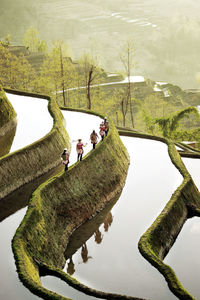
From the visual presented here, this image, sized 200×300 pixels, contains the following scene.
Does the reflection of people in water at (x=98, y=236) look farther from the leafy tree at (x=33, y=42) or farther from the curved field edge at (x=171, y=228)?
the leafy tree at (x=33, y=42)

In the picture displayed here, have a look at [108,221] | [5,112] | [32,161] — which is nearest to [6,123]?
[5,112]

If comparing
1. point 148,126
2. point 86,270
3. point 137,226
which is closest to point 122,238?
point 137,226

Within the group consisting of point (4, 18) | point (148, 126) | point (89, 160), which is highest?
point (4, 18)

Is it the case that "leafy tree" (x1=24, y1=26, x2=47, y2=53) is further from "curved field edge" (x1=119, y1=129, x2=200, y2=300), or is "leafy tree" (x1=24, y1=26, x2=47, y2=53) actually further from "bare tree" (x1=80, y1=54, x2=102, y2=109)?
"curved field edge" (x1=119, y1=129, x2=200, y2=300)

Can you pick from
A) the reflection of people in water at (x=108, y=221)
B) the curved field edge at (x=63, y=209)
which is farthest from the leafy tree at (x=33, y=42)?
the reflection of people in water at (x=108, y=221)

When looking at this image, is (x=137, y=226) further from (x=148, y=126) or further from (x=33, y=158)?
(x=148, y=126)

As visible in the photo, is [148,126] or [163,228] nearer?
[163,228]

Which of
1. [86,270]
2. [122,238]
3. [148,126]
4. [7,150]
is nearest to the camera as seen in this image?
[86,270]
